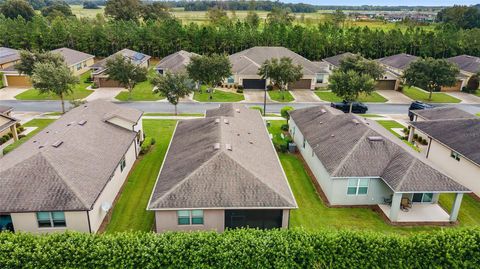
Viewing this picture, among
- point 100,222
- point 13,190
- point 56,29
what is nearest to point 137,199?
point 100,222

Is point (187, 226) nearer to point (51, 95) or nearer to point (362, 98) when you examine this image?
point (51, 95)

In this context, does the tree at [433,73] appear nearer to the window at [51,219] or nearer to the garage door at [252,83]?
the garage door at [252,83]

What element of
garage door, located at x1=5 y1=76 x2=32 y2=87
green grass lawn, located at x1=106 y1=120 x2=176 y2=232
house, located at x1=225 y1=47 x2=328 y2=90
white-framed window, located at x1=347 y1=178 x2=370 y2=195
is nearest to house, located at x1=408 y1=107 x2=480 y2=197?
white-framed window, located at x1=347 y1=178 x2=370 y2=195

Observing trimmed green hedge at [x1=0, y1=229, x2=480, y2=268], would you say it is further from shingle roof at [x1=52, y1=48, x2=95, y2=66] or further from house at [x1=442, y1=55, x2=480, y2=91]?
shingle roof at [x1=52, y1=48, x2=95, y2=66]

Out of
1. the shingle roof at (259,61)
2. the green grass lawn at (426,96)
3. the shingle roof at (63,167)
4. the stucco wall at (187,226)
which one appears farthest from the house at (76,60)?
the green grass lawn at (426,96)

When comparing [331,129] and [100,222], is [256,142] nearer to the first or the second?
[331,129]

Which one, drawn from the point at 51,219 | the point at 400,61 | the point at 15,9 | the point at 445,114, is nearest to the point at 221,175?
the point at 51,219
